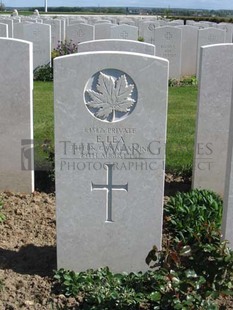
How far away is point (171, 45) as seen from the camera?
42.9 feet

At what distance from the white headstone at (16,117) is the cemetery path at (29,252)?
196 mm

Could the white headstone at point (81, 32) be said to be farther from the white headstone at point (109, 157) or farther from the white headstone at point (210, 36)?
the white headstone at point (109, 157)

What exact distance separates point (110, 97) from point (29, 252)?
1.51 metres

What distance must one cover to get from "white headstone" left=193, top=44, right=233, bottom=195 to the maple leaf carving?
1733mm

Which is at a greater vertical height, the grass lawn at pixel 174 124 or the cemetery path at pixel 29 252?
the grass lawn at pixel 174 124

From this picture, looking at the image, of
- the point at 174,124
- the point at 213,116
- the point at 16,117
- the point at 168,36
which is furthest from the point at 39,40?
the point at 213,116

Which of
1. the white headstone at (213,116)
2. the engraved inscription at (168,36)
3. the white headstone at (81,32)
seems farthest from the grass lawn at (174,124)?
the white headstone at (81,32)

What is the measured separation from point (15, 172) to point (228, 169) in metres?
2.60

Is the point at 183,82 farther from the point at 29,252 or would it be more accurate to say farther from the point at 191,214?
the point at 29,252

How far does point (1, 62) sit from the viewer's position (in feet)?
17.3

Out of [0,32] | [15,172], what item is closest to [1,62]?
[15,172]

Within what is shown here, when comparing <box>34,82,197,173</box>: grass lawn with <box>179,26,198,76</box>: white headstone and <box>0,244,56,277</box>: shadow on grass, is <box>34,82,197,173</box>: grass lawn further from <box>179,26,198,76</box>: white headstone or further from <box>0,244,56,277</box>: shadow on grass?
<box>179,26,198,76</box>: white headstone

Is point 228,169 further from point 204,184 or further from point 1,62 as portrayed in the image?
point 1,62

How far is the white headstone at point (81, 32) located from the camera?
1460 cm
